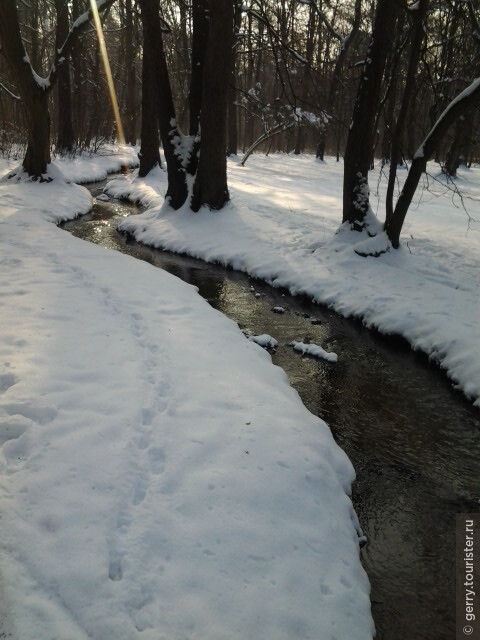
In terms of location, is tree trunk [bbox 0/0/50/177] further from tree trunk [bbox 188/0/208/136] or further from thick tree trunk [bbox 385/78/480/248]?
thick tree trunk [bbox 385/78/480/248]

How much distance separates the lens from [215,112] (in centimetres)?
941

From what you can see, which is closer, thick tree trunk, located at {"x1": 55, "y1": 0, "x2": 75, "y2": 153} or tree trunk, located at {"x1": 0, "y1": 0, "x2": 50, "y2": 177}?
tree trunk, located at {"x1": 0, "y1": 0, "x2": 50, "y2": 177}

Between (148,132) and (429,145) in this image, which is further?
(148,132)

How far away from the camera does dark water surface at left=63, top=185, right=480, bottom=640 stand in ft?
8.86

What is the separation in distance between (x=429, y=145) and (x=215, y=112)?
456cm


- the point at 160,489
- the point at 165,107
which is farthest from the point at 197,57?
the point at 160,489

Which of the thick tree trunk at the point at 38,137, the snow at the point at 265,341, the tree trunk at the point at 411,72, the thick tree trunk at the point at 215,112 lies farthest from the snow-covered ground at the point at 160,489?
the thick tree trunk at the point at 38,137

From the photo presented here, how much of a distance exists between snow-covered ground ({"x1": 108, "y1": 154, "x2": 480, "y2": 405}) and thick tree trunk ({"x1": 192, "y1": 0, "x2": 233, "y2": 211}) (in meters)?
0.47

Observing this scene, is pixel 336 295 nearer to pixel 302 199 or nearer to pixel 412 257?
pixel 412 257

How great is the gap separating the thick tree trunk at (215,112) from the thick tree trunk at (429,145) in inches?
156

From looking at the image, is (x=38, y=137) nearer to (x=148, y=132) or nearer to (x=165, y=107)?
(x=148, y=132)

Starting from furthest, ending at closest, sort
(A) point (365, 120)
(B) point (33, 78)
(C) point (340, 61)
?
(B) point (33, 78) → (C) point (340, 61) → (A) point (365, 120)

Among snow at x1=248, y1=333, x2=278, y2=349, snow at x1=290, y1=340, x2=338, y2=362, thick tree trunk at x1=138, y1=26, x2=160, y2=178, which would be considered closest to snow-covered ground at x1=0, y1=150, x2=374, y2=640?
snow at x1=248, y1=333, x2=278, y2=349

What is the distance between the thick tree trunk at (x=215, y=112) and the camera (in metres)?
8.68
